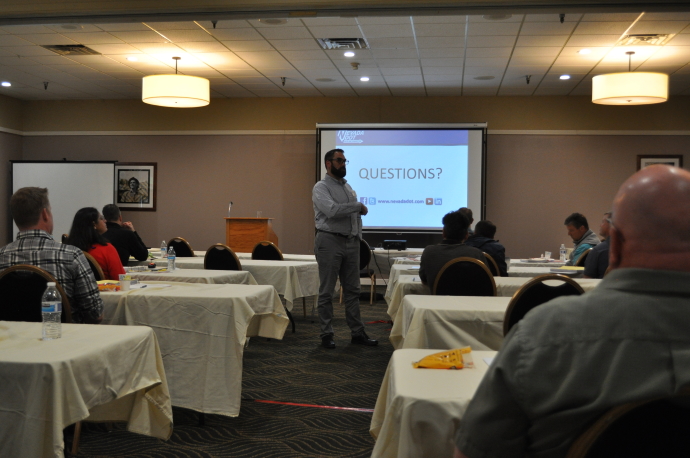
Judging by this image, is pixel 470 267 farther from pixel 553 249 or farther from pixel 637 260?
pixel 553 249

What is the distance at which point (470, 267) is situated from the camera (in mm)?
3711

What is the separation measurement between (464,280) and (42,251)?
2.34m

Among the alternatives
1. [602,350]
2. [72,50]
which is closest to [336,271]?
[602,350]

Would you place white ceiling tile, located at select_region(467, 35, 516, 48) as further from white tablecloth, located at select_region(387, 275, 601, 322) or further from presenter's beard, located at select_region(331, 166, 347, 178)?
white tablecloth, located at select_region(387, 275, 601, 322)

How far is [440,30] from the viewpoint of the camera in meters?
6.62

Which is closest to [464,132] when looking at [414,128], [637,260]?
[414,128]

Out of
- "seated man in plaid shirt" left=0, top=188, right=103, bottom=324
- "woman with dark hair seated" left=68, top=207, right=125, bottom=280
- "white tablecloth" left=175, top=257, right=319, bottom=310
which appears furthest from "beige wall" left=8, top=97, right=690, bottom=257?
"seated man in plaid shirt" left=0, top=188, right=103, bottom=324

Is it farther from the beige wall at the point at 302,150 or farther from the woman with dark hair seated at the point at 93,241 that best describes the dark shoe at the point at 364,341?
the beige wall at the point at 302,150

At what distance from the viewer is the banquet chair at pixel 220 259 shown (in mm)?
5238

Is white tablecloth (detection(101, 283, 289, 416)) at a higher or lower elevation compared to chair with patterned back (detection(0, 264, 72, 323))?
lower

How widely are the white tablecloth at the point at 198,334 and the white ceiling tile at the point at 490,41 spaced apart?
4.91 m

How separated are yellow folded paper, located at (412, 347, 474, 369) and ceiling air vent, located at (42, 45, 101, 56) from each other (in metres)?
7.09

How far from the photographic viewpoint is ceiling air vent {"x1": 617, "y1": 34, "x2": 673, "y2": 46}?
6.66m

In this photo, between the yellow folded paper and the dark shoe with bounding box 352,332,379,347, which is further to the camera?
the dark shoe with bounding box 352,332,379,347
